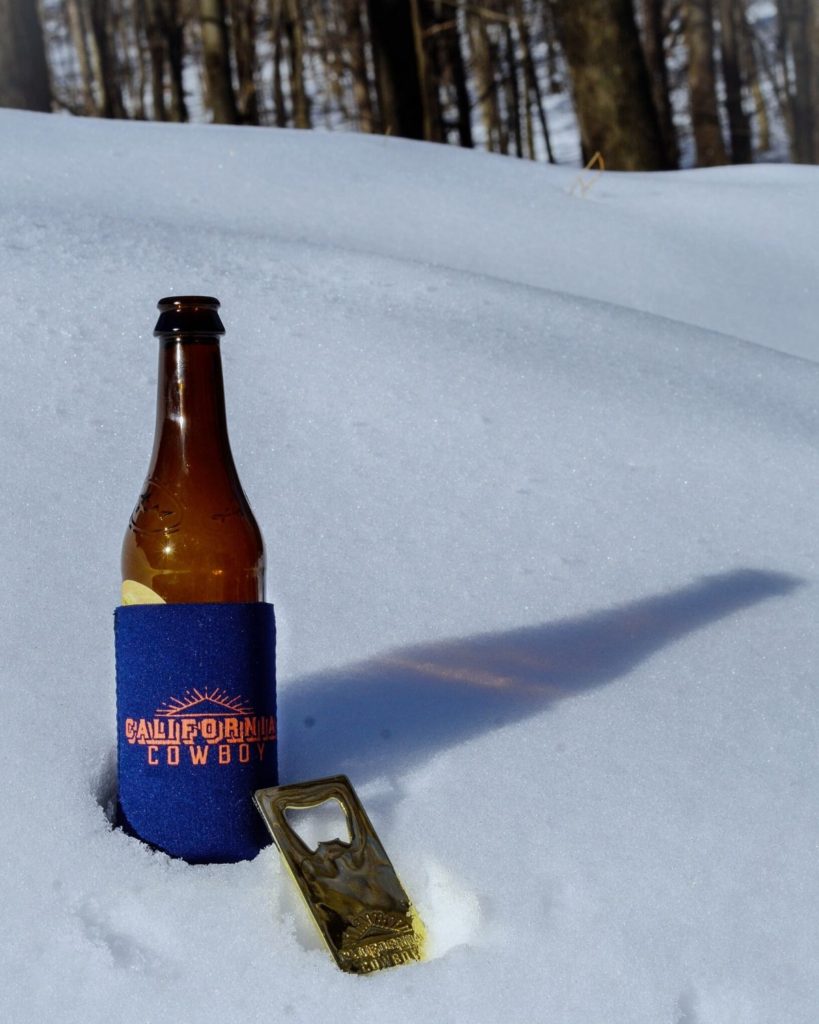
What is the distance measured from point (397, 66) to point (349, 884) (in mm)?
6821

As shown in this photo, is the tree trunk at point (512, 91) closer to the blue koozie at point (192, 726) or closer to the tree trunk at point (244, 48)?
the tree trunk at point (244, 48)

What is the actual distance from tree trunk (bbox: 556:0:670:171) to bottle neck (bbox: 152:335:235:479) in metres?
4.19

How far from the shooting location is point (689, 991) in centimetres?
93


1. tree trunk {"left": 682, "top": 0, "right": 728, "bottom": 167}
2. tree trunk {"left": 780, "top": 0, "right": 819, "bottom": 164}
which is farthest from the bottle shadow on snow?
tree trunk {"left": 682, "top": 0, "right": 728, "bottom": 167}

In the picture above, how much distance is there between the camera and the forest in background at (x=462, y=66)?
195 inches

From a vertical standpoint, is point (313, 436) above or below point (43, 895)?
above

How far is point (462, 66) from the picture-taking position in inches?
492

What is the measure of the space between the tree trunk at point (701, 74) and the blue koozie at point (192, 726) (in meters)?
12.0

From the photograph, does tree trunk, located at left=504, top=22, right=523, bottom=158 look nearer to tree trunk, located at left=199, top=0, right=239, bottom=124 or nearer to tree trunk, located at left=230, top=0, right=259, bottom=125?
tree trunk, located at left=230, top=0, right=259, bottom=125

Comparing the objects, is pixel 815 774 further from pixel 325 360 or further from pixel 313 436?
pixel 325 360

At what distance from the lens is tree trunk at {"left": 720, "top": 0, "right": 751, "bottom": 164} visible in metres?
15.1

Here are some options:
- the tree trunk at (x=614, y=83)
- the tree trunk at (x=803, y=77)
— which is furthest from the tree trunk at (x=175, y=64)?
the tree trunk at (x=614, y=83)

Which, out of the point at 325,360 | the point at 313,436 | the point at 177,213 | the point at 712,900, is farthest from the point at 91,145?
the point at 712,900

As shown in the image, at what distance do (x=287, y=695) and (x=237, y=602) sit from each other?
0.19 meters
